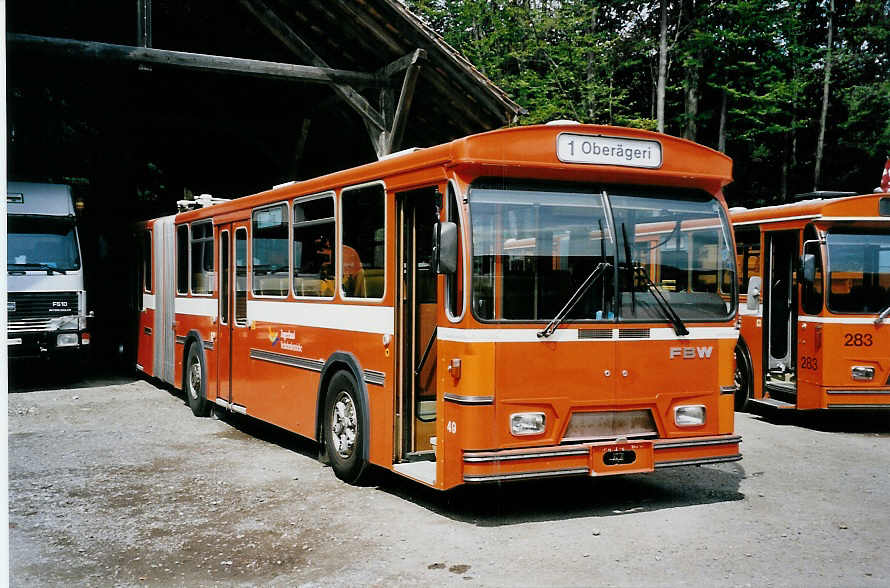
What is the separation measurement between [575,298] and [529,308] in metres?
0.37

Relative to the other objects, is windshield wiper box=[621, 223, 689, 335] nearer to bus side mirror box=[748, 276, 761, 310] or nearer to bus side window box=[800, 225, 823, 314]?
bus side window box=[800, 225, 823, 314]

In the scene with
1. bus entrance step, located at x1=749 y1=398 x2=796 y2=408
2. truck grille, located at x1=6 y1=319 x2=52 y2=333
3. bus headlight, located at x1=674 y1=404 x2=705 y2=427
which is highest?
truck grille, located at x1=6 y1=319 x2=52 y2=333

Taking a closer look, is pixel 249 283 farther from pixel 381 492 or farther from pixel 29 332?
pixel 29 332

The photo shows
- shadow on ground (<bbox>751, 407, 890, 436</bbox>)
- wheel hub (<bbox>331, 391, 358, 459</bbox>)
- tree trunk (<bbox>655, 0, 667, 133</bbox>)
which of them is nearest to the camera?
wheel hub (<bbox>331, 391, 358, 459</bbox>)

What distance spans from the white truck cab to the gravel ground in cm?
489

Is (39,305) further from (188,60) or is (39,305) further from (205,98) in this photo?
(205,98)

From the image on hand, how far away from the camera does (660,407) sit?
7.19 meters

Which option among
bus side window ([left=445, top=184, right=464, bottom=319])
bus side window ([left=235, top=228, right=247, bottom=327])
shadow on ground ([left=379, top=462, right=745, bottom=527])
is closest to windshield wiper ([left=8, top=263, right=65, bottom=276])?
bus side window ([left=235, top=228, right=247, bottom=327])

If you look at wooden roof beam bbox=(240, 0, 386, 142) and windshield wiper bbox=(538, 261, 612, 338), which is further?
wooden roof beam bbox=(240, 0, 386, 142)

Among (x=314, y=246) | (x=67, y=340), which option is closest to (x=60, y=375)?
(x=67, y=340)

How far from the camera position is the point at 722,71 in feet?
93.9

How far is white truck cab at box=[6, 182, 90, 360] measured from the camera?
1499cm

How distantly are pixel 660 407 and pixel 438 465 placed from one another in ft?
5.80

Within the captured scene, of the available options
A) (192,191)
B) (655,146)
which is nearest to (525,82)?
(192,191)
